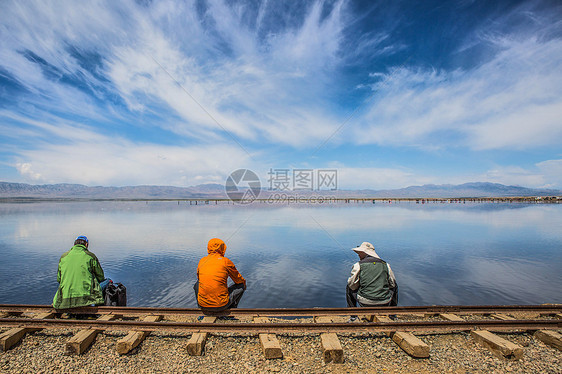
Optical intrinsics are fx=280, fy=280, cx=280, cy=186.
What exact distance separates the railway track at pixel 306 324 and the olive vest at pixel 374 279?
A: 1.04 feet

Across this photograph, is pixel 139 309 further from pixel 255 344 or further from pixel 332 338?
pixel 332 338

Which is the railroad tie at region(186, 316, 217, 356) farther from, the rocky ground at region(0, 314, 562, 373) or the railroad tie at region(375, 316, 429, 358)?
the railroad tie at region(375, 316, 429, 358)

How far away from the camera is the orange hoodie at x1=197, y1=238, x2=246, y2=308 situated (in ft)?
20.1

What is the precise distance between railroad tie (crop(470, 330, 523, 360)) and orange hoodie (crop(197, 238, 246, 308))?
16.3 feet

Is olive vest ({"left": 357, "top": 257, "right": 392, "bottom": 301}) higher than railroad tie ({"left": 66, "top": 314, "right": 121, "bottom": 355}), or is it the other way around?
olive vest ({"left": 357, "top": 257, "right": 392, "bottom": 301})

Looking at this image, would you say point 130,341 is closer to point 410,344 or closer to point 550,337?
point 410,344

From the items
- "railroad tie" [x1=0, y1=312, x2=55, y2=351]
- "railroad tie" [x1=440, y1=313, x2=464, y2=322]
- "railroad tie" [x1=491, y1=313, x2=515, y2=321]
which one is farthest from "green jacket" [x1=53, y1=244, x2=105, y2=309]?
"railroad tie" [x1=491, y1=313, x2=515, y2=321]

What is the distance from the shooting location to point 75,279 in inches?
244

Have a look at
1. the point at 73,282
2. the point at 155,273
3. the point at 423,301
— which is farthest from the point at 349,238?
the point at 73,282

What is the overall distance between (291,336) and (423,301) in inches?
263

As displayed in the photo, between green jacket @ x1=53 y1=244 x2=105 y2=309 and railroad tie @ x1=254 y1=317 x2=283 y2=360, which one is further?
green jacket @ x1=53 y1=244 x2=105 y2=309

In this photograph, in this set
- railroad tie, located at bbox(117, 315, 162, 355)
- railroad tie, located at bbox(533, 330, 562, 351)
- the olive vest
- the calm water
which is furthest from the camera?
the calm water

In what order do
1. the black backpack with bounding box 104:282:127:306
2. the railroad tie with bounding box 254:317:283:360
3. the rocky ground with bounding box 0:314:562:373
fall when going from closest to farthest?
the rocky ground with bounding box 0:314:562:373 < the railroad tie with bounding box 254:317:283:360 < the black backpack with bounding box 104:282:127:306

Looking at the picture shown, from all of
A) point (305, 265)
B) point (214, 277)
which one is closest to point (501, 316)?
point (214, 277)
